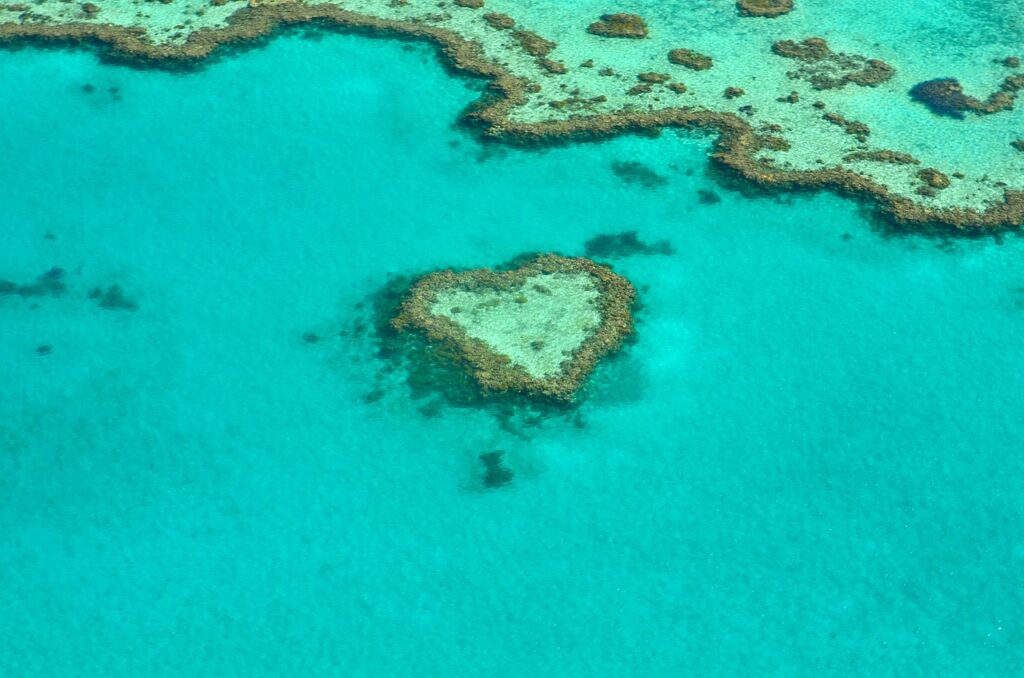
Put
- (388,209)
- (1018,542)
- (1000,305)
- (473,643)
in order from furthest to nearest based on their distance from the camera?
(388,209) → (1000,305) → (1018,542) → (473,643)

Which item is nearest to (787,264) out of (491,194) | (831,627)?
(491,194)

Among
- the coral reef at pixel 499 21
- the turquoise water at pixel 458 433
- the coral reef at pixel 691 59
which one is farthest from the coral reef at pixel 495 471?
the coral reef at pixel 499 21

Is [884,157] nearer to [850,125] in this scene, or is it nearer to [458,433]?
[850,125]

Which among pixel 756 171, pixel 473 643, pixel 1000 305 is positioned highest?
pixel 756 171

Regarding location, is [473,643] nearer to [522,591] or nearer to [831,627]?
[522,591]

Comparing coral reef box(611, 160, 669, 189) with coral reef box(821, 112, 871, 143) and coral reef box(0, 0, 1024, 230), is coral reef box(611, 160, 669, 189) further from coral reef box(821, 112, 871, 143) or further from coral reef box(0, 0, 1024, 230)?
coral reef box(821, 112, 871, 143)

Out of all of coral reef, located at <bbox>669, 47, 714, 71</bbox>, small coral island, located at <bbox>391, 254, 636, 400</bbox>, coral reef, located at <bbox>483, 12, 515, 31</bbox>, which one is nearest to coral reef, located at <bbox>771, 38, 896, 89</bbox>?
coral reef, located at <bbox>669, 47, 714, 71</bbox>
